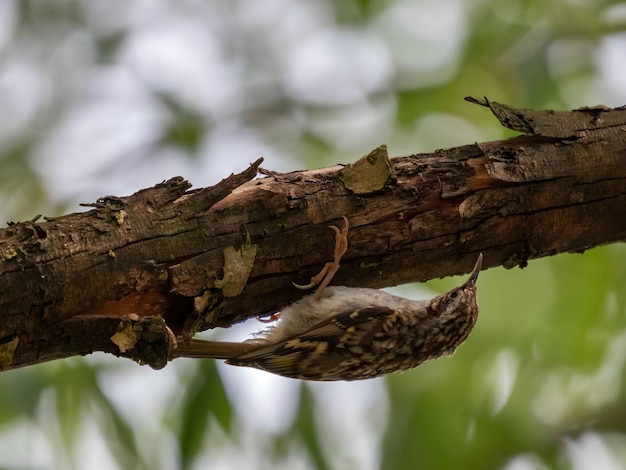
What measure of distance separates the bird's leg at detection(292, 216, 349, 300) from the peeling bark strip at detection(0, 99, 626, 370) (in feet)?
0.08

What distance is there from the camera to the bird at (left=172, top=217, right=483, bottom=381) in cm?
255

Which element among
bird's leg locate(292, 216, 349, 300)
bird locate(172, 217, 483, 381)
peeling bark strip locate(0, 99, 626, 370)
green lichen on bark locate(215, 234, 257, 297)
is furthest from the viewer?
bird locate(172, 217, 483, 381)

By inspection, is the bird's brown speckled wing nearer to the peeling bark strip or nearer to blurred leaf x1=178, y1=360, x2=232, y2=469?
the peeling bark strip

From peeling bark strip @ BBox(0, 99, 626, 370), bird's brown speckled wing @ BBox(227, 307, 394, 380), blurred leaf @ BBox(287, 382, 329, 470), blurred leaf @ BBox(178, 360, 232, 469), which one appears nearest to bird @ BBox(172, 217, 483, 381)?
bird's brown speckled wing @ BBox(227, 307, 394, 380)

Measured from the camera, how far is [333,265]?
2.35 metres

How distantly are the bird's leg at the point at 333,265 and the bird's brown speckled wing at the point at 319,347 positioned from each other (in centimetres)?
28

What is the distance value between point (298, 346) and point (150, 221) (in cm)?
79

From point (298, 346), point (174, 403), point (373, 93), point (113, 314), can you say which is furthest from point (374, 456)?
point (113, 314)

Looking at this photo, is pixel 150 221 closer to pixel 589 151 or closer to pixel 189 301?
pixel 189 301

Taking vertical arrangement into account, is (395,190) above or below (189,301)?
above

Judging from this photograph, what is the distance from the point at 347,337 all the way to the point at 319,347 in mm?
105

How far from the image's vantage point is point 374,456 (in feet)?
13.3

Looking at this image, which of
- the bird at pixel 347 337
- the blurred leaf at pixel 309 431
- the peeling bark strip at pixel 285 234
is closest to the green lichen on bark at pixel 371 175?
the peeling bark strip at pixel 285 234

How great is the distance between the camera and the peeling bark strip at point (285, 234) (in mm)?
1994
